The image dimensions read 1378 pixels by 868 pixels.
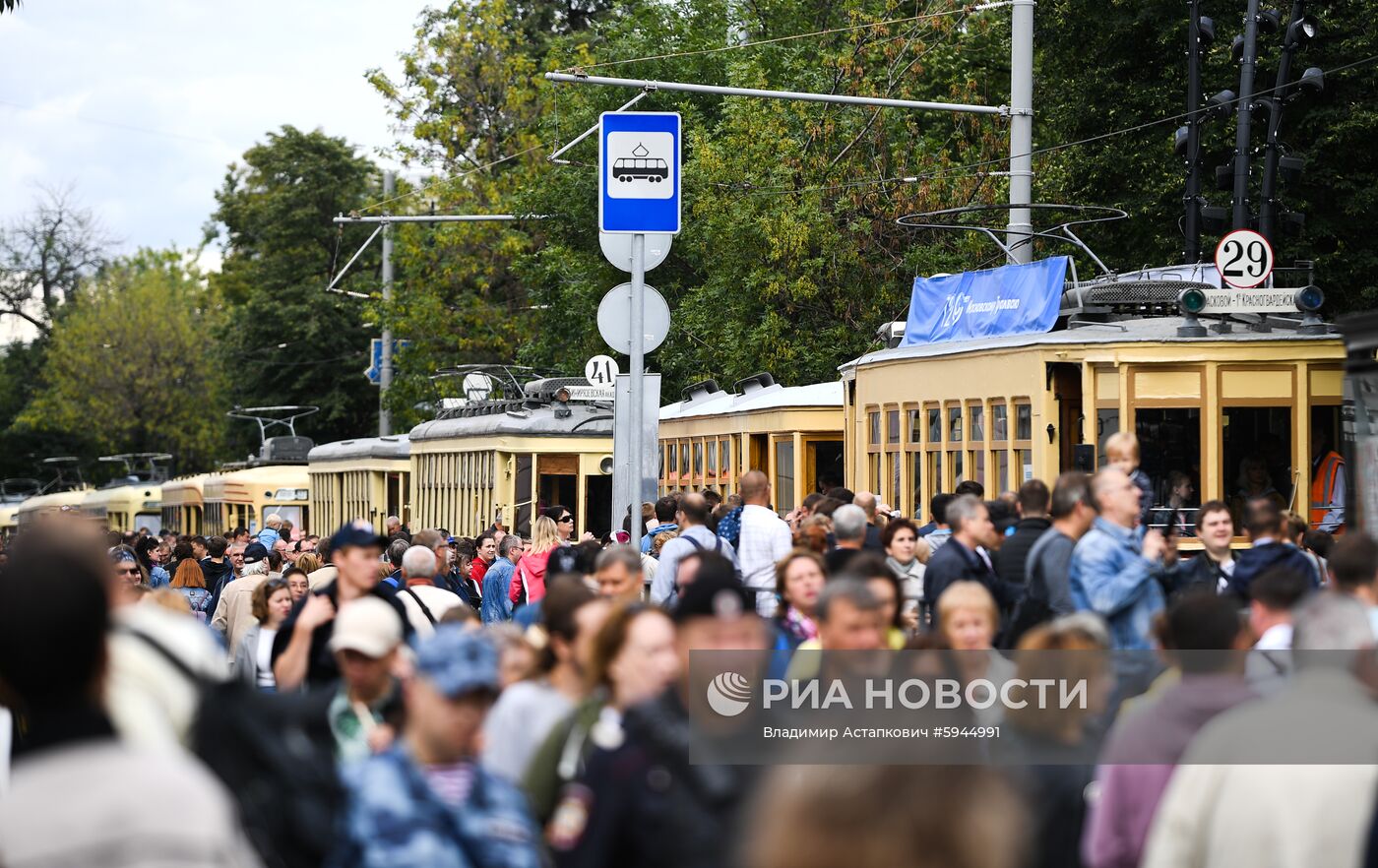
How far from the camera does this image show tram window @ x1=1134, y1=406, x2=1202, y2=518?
16.3 meters

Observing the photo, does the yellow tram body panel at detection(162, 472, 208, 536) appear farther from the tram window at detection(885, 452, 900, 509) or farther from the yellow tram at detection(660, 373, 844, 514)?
the tram window at detection(885, 452, 900, 509)

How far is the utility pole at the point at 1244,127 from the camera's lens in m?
20.4

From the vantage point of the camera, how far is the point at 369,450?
129ft

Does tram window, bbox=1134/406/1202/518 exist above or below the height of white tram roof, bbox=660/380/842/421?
below

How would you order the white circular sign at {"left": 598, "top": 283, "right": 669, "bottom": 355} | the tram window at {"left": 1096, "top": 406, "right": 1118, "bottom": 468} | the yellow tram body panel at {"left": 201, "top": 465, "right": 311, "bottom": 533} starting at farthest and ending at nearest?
the yellow tram body panel at {"left": 201, "top": 465, "right": 311, "bottom": 533}, the tram window at {"left": 1096, "top": 406, "right": 1118, "bottom": 468}, the white circular sign at {"left": 598, "top": 283, "right": 669, "bottom": 355}

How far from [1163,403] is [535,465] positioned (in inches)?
570

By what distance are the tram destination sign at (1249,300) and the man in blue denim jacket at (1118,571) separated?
27.0 feet

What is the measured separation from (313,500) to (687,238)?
11352 mm

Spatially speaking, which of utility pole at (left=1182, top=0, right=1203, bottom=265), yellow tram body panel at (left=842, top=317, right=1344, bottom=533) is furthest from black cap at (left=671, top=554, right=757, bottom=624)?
utility pole at (left=1182, top=0, right=1203, bottom=265)

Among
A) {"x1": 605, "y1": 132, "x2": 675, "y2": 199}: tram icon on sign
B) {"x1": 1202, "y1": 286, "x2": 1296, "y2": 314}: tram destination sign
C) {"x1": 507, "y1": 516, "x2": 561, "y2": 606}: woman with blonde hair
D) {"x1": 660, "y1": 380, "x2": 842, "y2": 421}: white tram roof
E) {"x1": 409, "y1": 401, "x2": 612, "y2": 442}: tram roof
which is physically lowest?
{"x1": 507, "y1": 516, "x2": 561, "y2": 606}: woman with blonde hair

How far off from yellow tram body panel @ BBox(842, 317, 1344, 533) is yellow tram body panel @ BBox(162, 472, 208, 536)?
3059cm

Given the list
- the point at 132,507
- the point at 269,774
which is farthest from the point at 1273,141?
the point at 132,507

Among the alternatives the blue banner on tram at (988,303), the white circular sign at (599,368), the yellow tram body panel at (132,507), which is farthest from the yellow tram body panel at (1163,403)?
the yellow tram body panel at (132,507)

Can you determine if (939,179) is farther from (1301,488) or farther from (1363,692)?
(1363,692)
